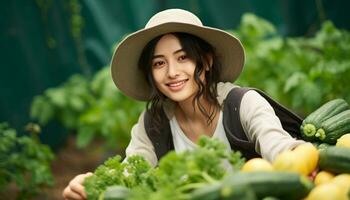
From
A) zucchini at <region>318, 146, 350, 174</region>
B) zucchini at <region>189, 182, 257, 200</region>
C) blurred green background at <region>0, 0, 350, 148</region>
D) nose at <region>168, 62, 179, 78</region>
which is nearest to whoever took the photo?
zucchini at <region>189, 182, 257, 200</region>

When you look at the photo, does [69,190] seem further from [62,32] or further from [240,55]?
[62,32]

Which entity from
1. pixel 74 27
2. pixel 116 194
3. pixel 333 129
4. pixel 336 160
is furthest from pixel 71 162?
pixel 336 160

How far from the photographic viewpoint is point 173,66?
9.73 ft

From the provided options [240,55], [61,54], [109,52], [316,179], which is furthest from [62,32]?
[316,179]

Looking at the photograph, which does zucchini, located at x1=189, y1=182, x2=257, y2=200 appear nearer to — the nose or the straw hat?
the nose

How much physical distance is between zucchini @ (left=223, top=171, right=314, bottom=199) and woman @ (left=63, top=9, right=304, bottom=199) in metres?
0.66

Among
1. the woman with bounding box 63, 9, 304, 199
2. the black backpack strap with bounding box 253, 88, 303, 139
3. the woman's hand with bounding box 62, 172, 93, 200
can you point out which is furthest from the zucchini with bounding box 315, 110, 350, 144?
the woman's hand with bounding box 62, 172, 93, 200

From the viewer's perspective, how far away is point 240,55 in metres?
3.28

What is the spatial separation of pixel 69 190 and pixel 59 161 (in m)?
4.05

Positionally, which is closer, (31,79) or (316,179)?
(316,179)

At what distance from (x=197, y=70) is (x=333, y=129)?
75 cm

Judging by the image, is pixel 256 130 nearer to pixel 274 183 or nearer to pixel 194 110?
pixel 194 110

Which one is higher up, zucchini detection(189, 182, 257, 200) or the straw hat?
the straw hat

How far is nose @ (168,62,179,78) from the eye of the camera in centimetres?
293
